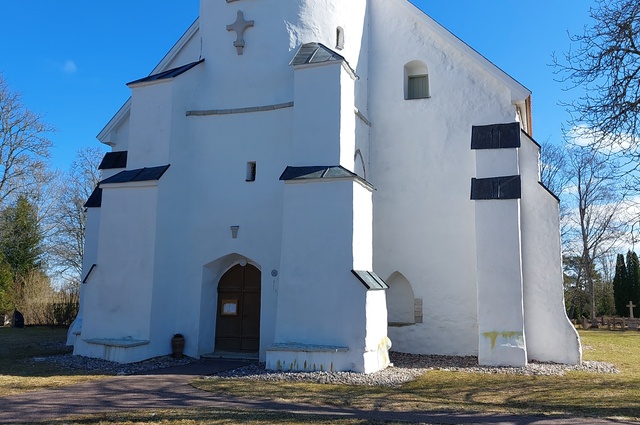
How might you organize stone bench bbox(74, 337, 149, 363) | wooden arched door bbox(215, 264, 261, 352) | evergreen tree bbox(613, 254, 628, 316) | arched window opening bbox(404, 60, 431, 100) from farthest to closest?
evergreen tree bbox(613, 254, 628, 316), arched window opening bbox(404, 60, 431, 100), wooden arched door bbox(215, 264, 261, 352), stone bench bbox(74, 337, 149, 363)

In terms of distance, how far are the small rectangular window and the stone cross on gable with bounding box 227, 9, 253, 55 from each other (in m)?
5.37

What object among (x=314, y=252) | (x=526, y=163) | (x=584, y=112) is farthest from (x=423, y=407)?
(x=526, y=163)

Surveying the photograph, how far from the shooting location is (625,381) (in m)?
10.6

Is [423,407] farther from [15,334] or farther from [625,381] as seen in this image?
[15,334]

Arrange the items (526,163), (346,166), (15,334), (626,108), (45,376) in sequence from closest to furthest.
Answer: (626,108), (45,376), (346,166), (526,163), (15,334)

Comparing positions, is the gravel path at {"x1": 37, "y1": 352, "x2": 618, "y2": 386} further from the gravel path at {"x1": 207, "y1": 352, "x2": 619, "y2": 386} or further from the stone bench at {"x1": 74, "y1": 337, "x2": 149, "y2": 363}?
the stone bench at {"x1": 74, "y1": 337, "x2": 149, "y2": 363}

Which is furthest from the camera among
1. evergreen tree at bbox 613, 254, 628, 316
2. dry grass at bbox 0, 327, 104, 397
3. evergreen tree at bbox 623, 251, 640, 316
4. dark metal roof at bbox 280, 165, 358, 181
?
evergreen tree at bbox 613, 254, 628, 316

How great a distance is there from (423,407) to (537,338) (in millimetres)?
6510

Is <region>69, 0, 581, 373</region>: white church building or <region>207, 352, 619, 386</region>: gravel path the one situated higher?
<region>69, 0, 581, 373</region>: white church building

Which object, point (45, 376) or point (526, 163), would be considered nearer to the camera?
point (45, 376)

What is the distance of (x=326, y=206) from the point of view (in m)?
12.0

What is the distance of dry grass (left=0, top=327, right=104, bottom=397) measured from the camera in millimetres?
9547

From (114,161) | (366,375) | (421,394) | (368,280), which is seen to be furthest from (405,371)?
(114,161)

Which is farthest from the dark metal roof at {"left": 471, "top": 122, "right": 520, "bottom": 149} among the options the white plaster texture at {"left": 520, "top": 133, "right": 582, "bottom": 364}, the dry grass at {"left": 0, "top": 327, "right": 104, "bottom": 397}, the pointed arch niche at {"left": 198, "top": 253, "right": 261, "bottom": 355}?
the dry grass at {"left": 0, "top": 327, "right": 104, "bottom": 397}
